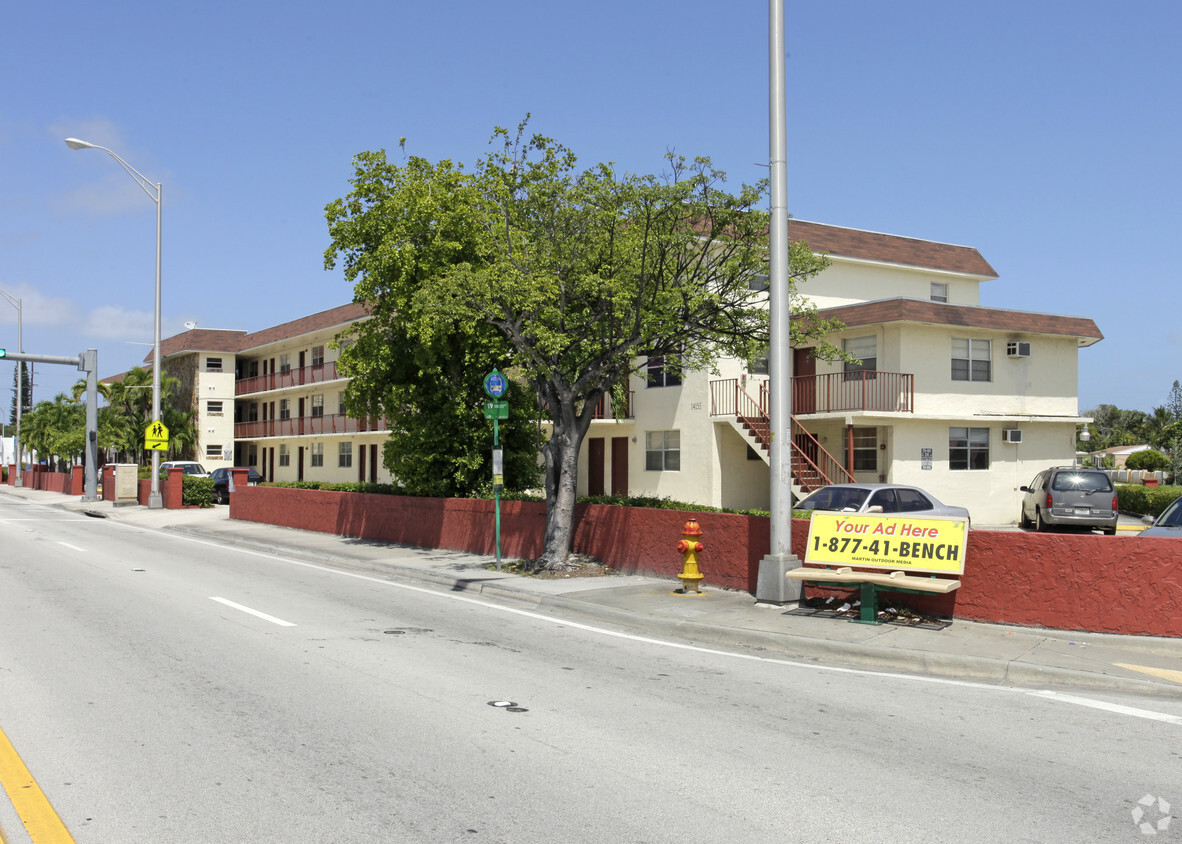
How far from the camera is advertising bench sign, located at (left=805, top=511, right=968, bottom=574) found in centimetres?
1073

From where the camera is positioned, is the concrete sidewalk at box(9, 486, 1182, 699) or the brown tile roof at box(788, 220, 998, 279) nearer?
the concrete sidewalk at box(9, 486, 1182, 699)

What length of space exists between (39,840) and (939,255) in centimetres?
3646

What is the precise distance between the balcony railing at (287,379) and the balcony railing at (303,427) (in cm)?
196

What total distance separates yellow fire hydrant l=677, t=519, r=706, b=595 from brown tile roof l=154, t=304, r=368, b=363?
3941 centimetres

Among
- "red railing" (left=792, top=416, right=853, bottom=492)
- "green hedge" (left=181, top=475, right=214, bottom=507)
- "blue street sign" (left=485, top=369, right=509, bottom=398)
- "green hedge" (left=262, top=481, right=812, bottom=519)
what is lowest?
"green hedge" (left=181, top=475, right=214, bottom=507)

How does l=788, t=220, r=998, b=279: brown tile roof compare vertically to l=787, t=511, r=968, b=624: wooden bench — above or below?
above

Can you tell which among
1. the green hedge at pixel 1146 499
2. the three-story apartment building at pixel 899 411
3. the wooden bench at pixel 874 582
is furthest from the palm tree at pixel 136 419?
the wooden bench at pixel 874 582

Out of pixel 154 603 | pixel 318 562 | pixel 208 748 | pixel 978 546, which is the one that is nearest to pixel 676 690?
pixel 208 748

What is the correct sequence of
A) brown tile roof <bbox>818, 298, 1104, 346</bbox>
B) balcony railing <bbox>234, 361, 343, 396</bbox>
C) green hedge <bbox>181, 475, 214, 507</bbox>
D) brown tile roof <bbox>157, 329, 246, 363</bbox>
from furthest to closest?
brown tile roof <bbox>157, 329, 246, 363</bbox> < balcony railing <bbox>234, 361, 343, 396</bbox> < green hedge <bbox>181, 475, 214, 507</bbox> < brown tile roof <bbox>818, 298, 1104, 346</bbox>

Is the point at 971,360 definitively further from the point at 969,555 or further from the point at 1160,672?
the point at 1160,672

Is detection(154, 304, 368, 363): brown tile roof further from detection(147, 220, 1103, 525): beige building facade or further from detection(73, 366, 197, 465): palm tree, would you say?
detection(147, 220, 1103, 525): beige building facade

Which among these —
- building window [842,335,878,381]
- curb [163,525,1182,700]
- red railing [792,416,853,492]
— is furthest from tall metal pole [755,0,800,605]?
building window [842,335,878,381]

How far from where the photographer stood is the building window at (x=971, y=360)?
2769cm

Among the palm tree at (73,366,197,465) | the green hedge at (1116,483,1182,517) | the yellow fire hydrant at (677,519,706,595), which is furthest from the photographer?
the palm tree at (73,366,197,465)
